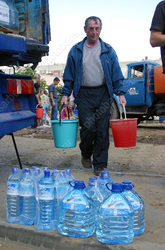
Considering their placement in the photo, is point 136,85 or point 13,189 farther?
point 136,85

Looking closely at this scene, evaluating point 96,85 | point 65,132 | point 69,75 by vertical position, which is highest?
point 69,75

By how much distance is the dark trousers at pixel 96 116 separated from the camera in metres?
4.44

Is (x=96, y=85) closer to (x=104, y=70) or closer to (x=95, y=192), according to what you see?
(x=104, y=70)

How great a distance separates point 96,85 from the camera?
175 inches

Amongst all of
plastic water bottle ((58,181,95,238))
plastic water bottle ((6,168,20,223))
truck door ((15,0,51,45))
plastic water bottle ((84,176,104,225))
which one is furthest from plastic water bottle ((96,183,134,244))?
truck door ((15,0,51,45))

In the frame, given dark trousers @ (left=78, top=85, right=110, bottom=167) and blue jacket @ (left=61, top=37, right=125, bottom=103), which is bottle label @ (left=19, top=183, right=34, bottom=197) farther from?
blue jacket @ (left=61, top=37, right=125, bottom=103)

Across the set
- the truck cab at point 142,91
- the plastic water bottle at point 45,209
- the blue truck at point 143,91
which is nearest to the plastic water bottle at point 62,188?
the plastic water bottle at point 45,209

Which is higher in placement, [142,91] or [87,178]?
[142,91]

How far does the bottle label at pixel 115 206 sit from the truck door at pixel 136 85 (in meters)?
10.1

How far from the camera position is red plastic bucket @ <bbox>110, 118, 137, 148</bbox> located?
13.9ft

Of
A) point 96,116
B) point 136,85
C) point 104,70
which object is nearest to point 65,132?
point 96,116

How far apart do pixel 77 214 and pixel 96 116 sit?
220cm

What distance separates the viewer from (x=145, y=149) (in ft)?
23.5

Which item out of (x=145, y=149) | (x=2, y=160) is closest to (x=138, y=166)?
(x=145, y=149)
